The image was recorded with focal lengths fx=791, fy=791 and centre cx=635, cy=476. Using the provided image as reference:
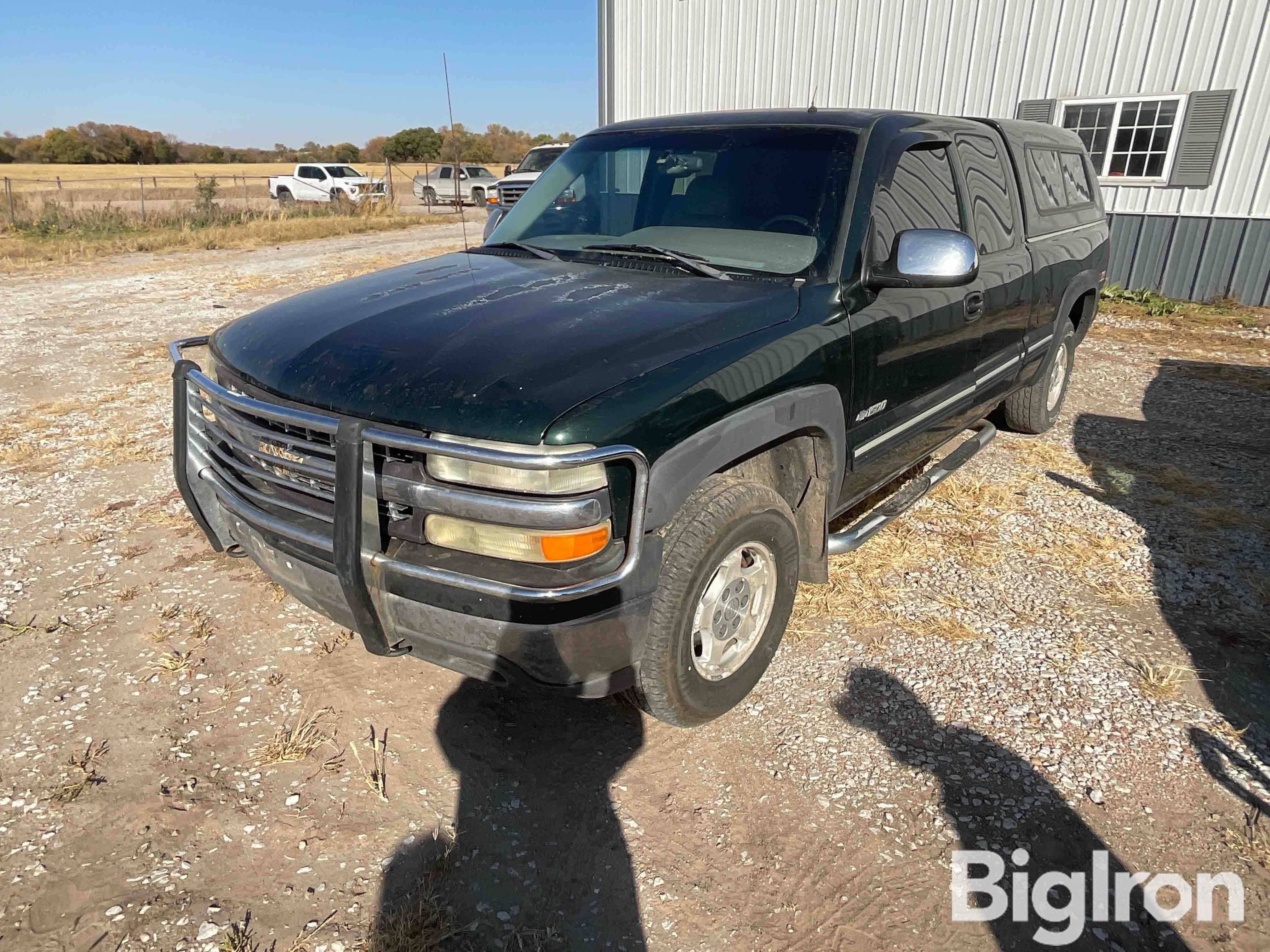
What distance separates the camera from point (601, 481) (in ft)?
6.82

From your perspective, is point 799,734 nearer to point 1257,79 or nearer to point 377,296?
point 377,296

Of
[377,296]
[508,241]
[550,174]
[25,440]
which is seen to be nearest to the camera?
[377,296]

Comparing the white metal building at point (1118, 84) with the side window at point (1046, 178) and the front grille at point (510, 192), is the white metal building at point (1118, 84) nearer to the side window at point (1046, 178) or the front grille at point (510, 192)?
the front grille at point (510, 192)

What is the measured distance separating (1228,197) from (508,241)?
1027cm

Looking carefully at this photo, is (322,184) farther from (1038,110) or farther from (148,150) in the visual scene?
(148,150)

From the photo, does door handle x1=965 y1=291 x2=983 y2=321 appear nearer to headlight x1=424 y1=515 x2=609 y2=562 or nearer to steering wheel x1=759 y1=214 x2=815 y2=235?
steering wheel x1=759 y1=214 x2=815 y2=235

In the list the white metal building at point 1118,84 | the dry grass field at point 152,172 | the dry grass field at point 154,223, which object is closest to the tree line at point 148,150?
the dry grass field at point 152,172

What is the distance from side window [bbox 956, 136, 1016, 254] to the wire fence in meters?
10.2

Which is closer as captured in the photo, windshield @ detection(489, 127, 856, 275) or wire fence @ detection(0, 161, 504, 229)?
windshield @ detection(489, 127, 856, 275)

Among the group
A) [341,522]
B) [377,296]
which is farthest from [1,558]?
[341,522]

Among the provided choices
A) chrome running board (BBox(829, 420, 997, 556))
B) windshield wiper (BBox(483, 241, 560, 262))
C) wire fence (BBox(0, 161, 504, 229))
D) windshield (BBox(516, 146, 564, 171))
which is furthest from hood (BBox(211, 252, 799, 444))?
windshield (BBox(516, 146, 564, 171))

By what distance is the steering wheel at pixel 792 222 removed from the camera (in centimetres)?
304

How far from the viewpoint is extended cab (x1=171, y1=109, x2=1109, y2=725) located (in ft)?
6.91
